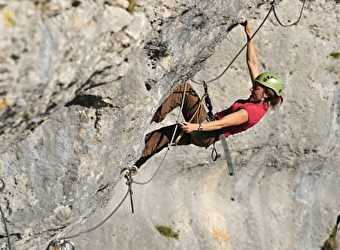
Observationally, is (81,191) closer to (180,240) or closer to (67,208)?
(67,208)

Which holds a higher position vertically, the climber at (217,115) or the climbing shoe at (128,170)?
the climber at (217,115)

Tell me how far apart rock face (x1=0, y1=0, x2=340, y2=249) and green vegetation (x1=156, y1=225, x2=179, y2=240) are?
9cm

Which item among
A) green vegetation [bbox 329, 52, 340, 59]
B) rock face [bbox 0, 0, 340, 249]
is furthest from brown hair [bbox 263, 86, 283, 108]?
green vegetation [bbox 329, 52, 340, 59]

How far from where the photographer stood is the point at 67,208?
6.88 meters

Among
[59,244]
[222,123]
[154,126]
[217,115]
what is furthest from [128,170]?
[154,126]

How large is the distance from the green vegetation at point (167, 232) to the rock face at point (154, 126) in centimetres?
9

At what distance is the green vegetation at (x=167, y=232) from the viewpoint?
1166 cm

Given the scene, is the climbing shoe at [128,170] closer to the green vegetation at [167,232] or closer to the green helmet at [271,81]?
the green helmet at [271,81]

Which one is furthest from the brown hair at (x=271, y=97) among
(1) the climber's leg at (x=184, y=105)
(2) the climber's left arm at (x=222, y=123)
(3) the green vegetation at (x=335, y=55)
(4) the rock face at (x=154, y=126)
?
(3) the green vegetation at (x=335, y=55)

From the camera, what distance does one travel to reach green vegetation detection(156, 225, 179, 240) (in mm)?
11664

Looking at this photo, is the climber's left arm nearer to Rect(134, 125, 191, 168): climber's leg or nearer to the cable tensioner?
Rect(134, 125, 191, 168): climber's leg

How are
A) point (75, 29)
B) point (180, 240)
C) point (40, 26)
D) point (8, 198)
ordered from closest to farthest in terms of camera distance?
point (40, 26)
point (75, 29)
point (8, 198)
point (180, 240)

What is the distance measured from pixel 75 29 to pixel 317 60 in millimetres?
9272

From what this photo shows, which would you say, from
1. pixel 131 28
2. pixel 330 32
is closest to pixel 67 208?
pixel 131 28
